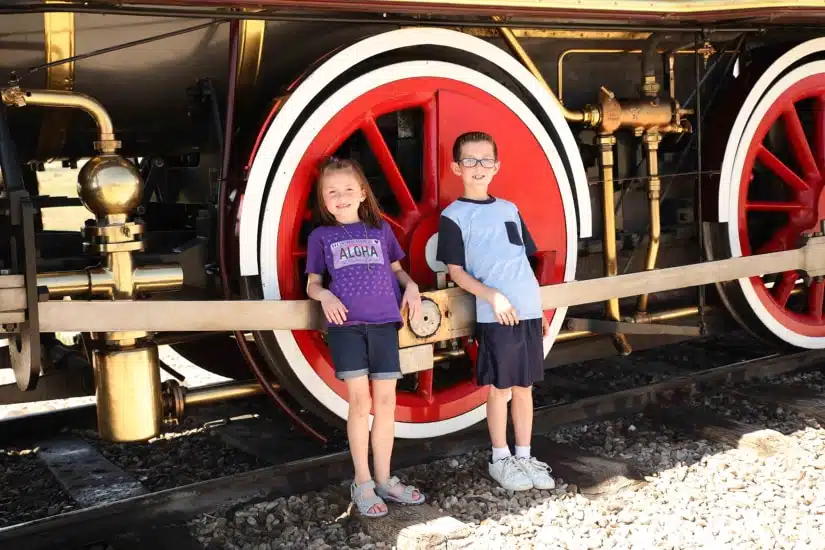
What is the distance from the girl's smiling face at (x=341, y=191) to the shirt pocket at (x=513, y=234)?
0.48 meters

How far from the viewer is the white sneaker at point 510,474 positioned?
2.78 m

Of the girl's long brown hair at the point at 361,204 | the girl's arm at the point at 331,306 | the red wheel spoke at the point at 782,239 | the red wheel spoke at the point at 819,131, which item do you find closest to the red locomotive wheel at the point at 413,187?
the girl's long brown hair at the point at 361,204

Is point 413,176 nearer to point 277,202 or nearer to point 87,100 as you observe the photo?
point 277,202

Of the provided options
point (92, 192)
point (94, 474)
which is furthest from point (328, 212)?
point (94, 474)

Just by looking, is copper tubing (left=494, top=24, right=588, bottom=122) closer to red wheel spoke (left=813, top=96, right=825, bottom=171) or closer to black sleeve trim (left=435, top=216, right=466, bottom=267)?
black sleeve trim (left=435, top=216, right=466, bottom=267)

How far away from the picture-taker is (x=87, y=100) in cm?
252

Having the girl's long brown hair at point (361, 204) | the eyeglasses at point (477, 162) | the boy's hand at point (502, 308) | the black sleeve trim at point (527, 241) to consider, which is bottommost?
the boy's hand at point (502, 308)

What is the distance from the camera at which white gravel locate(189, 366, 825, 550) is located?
7.97 ft

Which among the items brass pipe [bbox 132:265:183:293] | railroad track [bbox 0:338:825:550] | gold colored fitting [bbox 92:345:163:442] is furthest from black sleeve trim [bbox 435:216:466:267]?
gold colored fitting [bbox 92:345:163:442]

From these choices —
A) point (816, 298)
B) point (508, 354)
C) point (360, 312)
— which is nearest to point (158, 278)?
point (360, 312)

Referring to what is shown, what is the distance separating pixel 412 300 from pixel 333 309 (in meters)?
0.27

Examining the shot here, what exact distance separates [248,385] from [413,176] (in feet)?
2.87

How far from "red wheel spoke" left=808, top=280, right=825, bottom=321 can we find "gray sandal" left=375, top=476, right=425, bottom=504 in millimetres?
2312

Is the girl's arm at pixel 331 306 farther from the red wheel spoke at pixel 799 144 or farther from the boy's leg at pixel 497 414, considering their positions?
the red wheel spoke at pixel 799 144
